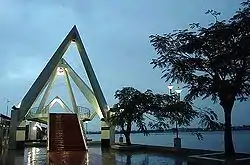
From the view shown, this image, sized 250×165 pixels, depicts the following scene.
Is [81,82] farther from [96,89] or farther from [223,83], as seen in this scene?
[223,83]

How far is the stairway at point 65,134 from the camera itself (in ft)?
93.1

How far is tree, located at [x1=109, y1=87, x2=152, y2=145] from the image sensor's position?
91.4 ft

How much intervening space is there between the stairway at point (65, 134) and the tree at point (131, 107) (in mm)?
3706

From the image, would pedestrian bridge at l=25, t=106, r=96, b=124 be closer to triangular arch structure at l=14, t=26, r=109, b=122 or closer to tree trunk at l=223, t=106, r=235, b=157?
triangular arch structure at l=14, t=26, r=109, b=122

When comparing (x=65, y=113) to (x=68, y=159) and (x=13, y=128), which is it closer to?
(x=13, y=128)

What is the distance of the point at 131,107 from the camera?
27781 millimetres

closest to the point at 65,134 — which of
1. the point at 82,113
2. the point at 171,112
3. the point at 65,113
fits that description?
the point at 65,113

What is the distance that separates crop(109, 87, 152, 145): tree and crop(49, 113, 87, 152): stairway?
371 centimetres

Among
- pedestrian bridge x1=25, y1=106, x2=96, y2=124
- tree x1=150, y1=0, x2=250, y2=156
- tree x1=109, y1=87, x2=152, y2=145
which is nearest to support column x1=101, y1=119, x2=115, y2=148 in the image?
tree x1=109, y1=87, x2=152, y2=145

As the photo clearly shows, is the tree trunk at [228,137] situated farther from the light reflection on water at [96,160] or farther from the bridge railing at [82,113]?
the bridge railing at [82,113]

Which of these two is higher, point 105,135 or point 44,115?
point 44,115

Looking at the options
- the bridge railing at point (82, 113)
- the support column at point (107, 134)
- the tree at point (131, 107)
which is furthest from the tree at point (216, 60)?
the bridge railing at point (82, 113)

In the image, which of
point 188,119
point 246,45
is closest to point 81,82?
point 188,119

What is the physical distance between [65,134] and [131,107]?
7147 millimetres
